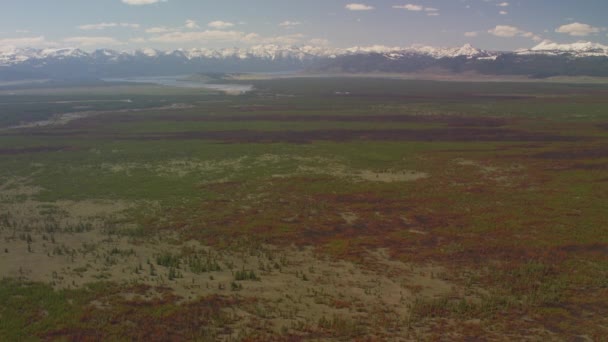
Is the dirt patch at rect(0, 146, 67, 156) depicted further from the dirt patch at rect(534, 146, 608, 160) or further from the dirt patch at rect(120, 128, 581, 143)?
the dirt patch at rect(534, 146, 608, 160)

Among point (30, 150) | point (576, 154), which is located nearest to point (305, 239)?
point (576, 154)

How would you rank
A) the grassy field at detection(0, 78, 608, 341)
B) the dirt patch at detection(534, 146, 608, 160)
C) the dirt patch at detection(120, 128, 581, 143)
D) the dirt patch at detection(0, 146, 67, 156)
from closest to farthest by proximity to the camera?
the grassy field at detection(0, 78, 608, 341)
the dirt patch at detection(534, 146, 608, 160)
the dirt patch at detection(0, 146, 67, 156)
the dirt patch at detection(120, 128, 581, 143)

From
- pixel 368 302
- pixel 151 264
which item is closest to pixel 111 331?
pixel 151 264

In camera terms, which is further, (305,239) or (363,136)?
(363,136)

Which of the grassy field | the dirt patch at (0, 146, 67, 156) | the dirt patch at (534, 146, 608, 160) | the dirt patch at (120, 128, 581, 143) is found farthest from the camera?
the dirt patch at (120, 128, 581, 143)

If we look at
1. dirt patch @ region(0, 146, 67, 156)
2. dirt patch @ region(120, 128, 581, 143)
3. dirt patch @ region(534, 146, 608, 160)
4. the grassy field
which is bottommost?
the grassy field

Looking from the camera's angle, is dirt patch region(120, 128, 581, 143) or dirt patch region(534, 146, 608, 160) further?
dirt patch region(120, 128, 581, 143)

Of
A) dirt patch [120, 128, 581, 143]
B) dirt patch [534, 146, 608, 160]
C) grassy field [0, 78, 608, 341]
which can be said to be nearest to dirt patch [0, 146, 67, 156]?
grassy field [0, 78, 608, 341]

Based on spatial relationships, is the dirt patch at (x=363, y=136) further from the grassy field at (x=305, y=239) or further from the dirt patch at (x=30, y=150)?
the dirt patch at (x=30, y=150)

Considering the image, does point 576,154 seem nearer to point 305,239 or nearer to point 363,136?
point 363,136
